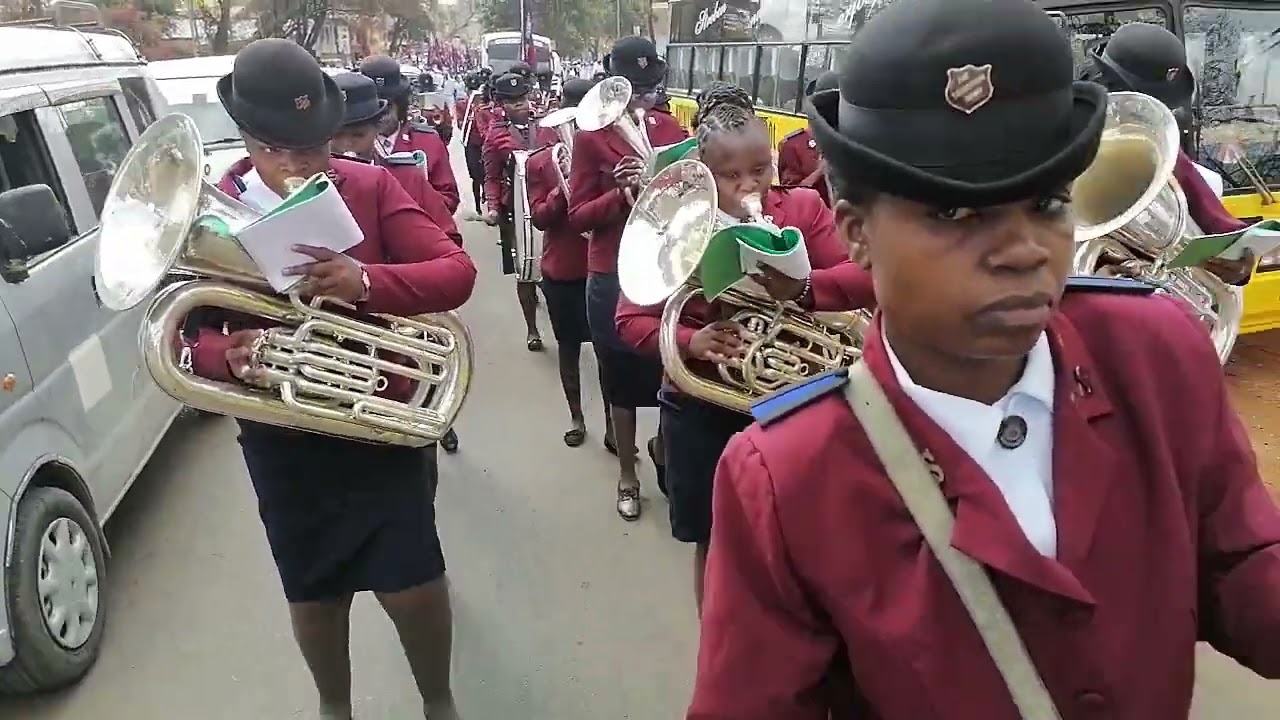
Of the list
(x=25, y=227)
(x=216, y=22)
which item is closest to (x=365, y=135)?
(x=25, y=227)

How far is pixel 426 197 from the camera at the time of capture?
3.64 metres

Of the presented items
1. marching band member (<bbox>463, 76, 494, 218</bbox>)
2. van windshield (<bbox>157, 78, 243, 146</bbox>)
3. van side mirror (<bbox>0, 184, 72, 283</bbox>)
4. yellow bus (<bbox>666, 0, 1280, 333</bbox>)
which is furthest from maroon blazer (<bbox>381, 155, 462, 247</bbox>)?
marching band member (<bbox>463, 76, 494, 218</bbox>)

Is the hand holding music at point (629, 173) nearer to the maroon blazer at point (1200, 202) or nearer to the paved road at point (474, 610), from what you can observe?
the paved road at point (474, 610)

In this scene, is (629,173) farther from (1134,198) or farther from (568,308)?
(1134,198)

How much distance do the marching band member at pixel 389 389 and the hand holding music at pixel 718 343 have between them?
0.62 meters

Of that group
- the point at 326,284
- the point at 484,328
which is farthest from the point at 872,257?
the point at 484,328

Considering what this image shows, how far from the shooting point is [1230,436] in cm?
117

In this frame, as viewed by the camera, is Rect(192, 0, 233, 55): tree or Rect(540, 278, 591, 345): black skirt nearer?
Rect(540, 278, 591, 345): black skirt

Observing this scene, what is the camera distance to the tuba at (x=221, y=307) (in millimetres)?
2211

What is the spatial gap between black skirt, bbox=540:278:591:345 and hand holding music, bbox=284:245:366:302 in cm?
274

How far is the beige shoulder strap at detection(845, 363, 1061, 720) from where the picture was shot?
3.48 ft

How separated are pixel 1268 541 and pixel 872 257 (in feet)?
1.88

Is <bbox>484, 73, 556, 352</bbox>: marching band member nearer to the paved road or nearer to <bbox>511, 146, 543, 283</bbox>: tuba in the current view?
<bbox>511, 146, 543, 283</bbox>: tuba

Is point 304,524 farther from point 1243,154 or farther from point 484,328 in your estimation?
point 1243,154
